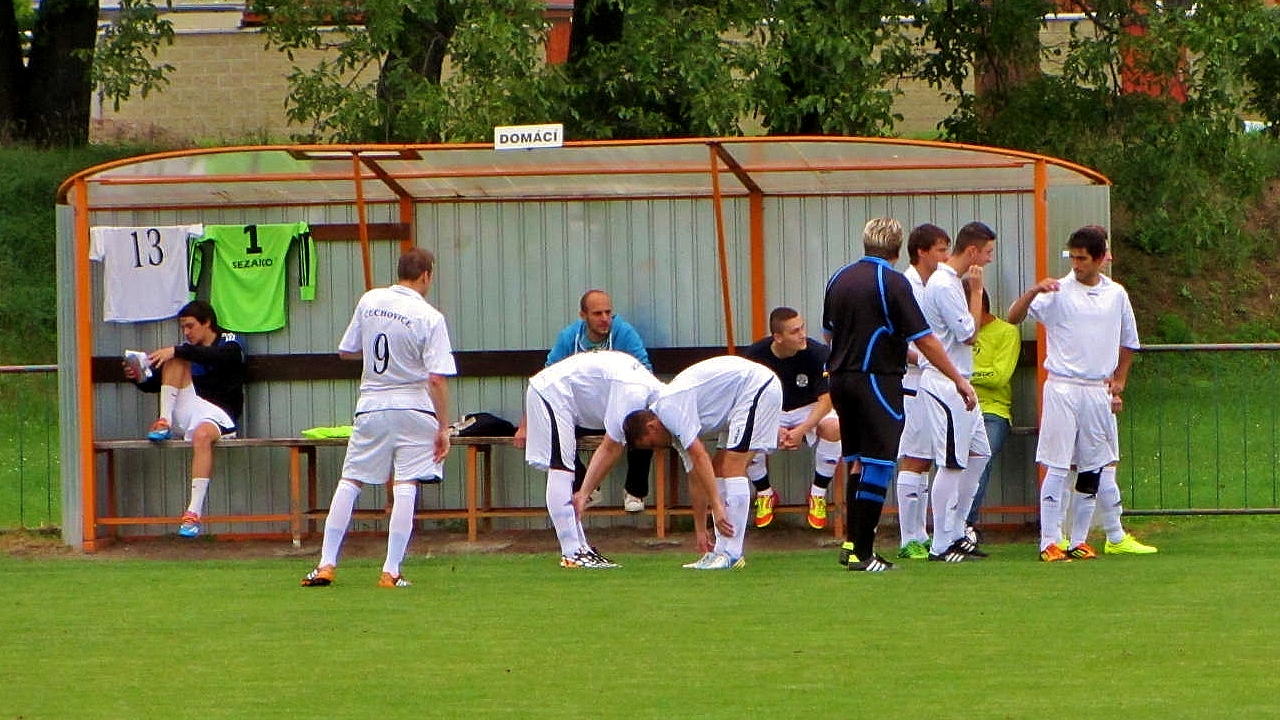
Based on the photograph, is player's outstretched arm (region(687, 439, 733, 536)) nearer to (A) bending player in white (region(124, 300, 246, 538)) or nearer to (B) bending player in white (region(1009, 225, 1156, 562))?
(B) bending player in white (region(1009, 225, 1156, 562))

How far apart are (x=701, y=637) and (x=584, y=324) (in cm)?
523

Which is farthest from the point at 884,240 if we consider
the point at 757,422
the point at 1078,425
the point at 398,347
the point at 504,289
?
the point at 504,289

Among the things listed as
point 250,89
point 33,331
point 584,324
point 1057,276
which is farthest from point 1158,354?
point 250,89

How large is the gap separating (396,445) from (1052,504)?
3.58 meters

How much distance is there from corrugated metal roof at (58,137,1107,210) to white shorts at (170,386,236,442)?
1333 mm

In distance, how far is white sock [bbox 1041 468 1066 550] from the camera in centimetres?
1076

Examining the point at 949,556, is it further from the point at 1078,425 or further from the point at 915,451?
the point at 1078,425

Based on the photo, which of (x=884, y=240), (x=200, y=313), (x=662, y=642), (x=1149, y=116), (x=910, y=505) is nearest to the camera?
(x=662, y=642)

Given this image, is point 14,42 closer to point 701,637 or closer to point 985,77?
point 985,77

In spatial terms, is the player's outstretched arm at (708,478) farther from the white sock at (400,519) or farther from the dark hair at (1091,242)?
Result: the dark hair at (1091,242)

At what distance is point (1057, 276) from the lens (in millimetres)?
12320

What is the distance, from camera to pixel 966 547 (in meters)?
11.1

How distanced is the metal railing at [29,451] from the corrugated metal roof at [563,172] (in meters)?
2.34

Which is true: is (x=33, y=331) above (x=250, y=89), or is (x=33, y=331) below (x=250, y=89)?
below
